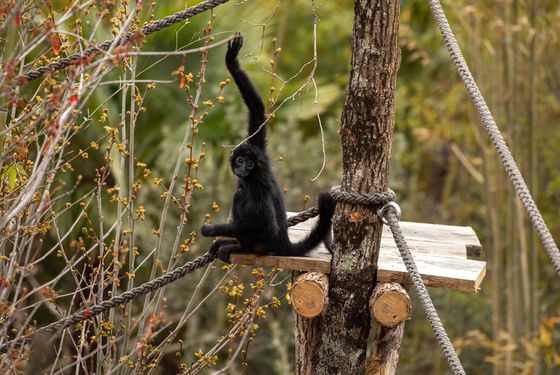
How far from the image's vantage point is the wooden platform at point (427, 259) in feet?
13.4

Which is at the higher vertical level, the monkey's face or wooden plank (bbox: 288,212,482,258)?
the monkey's face

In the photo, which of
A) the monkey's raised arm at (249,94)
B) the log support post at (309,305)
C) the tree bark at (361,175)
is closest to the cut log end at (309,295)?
the log support post at (309,305)

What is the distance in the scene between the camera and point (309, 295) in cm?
417

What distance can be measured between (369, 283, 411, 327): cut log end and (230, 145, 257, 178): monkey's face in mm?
1248

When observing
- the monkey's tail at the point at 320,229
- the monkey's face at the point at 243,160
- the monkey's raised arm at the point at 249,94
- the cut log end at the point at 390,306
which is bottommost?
the cut log end at the point at 390,306

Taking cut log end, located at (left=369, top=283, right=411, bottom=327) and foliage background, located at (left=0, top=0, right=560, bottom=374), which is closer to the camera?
cut log end, located at (left=369, top=283, right=411, bottom=327)

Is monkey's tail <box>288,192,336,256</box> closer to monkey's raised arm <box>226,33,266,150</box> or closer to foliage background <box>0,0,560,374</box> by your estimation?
monkey's raised arm <box>226,33,266,150</box>

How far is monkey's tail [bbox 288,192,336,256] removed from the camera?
4621mm

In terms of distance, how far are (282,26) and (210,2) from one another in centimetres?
890

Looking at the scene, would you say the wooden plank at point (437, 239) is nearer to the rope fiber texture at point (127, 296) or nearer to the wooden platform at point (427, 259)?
the wooden platform at point (427, 259)

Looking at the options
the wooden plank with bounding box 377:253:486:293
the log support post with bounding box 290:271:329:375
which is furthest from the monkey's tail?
the wooden plank with bounding box 377:253:486:293

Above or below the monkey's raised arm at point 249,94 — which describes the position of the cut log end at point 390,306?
below

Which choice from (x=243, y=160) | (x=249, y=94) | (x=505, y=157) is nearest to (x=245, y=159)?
(x=243, y=160)

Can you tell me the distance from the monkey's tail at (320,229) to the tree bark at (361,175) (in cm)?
41
